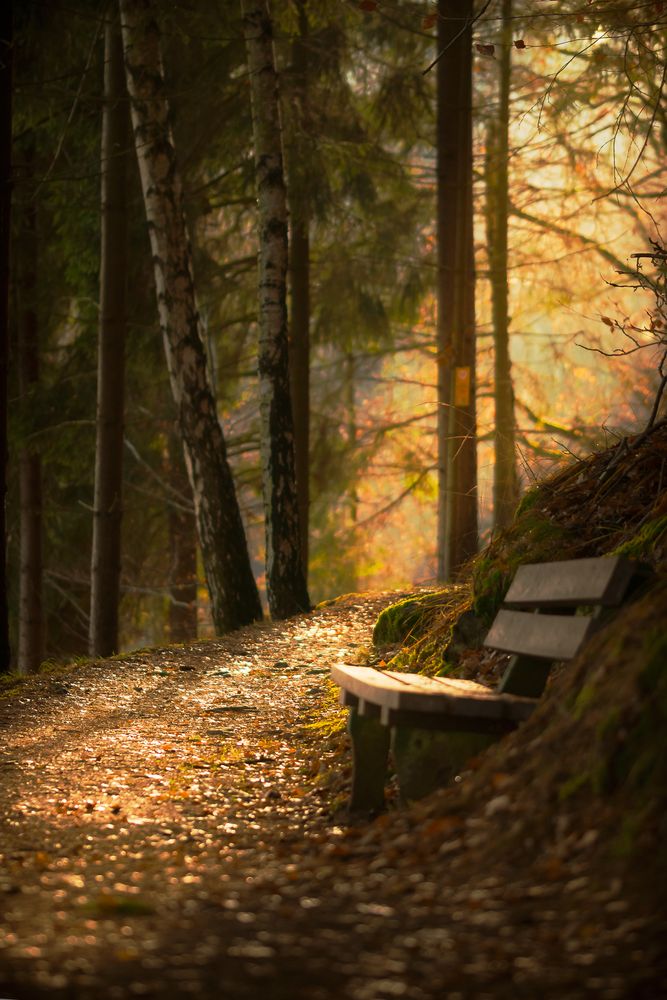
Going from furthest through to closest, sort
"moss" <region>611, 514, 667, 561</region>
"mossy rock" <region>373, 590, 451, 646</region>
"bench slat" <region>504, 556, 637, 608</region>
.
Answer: "mossy rock" <region>373, 590, 451, 646</region>
"moss" <region>611, 514, 667, 561</region>
"bench slat" <region>504, 556, 637, 608</region>

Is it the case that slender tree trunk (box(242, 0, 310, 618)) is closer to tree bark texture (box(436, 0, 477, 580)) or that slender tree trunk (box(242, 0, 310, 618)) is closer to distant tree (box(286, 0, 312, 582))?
distant tree (box(286, 0, 312, 582))

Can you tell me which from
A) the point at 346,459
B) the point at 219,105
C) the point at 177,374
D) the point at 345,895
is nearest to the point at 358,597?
the point at 177,374

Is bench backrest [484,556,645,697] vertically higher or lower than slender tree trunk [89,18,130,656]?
lower

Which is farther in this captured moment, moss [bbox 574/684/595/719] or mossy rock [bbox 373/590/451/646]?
mossy rock [bbox 373/590/451/646]

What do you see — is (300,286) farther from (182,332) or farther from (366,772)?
Result: (366,772)

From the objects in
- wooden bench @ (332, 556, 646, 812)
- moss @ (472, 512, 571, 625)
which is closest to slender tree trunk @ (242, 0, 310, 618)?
moss @ (472, 512, 571, 625)

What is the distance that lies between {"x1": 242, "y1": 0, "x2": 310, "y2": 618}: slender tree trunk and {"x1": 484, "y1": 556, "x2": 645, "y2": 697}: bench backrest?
254 inches

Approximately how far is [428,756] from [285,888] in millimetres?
1077

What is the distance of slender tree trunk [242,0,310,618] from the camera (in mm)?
11016

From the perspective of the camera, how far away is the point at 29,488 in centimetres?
1644

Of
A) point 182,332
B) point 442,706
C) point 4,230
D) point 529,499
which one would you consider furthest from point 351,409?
point 442,706

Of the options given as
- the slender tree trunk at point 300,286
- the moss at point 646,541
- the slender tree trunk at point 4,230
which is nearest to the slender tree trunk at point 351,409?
the slender tree trunk at point 300,286

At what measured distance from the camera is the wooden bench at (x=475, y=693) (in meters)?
3.96

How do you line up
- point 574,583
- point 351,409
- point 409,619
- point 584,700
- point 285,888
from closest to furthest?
point 285,888 < point 584,700 < point 574,583 < point 409,619 < point 351,409
